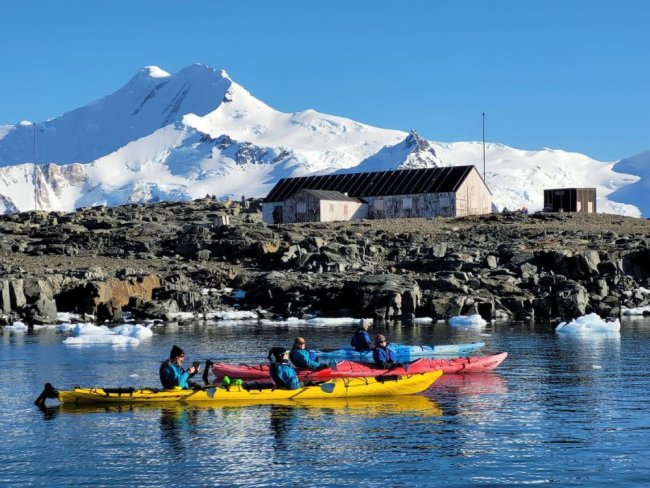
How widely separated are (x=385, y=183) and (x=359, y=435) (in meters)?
68.0

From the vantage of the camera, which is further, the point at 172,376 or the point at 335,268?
the point at 335,268

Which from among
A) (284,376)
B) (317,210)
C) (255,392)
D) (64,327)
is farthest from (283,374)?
(317,210)

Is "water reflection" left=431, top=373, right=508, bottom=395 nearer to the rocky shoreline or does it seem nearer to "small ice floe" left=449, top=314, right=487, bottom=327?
"small ice floe" left=449, top=314, right=487, bottom=327

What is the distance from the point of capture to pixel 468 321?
A: 54281 millimetres

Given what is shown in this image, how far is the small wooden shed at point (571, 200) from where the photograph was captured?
9356cm

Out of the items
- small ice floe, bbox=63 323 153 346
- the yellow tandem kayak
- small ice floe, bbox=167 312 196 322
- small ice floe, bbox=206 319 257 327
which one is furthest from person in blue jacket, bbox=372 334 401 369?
small ice floe, bbox=167 312 196 322

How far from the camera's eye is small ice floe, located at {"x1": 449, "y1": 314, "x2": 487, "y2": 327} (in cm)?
5378

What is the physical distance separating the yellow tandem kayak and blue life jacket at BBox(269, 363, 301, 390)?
154mm

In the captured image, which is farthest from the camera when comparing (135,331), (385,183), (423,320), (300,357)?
(385,183)

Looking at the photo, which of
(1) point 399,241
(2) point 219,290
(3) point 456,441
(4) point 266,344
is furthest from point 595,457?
(1) point 399,241

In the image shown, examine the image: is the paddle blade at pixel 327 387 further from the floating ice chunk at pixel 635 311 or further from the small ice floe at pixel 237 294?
the small ice floe at pixel 237 294

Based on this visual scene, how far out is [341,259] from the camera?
68188 millimetres

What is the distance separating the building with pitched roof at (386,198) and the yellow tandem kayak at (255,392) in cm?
5751

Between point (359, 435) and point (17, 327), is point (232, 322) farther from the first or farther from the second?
point (359, 435)
